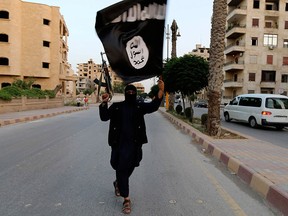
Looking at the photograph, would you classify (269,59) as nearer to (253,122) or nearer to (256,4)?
(256,4)

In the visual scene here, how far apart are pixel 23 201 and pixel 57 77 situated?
160ft

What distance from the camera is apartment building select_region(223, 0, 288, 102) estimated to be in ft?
175

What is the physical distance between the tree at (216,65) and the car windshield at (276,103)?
5987 millimetres

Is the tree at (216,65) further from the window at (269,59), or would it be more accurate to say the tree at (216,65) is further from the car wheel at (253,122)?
the window at (269,59)

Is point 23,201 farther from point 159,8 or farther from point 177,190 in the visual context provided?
point 159,8

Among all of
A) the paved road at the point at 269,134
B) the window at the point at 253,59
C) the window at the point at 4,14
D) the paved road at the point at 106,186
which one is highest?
the window at the point at 4,14

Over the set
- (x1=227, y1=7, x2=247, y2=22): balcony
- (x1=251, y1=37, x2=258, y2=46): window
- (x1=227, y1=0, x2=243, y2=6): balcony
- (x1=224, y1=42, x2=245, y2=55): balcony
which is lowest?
(x1=224, y1=42, x2=245, y2=55): balcony

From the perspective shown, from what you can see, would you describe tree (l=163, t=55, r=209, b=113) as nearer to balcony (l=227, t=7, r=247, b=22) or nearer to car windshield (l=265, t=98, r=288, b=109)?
car windshield (l=265, t=98, r=288, b=109)

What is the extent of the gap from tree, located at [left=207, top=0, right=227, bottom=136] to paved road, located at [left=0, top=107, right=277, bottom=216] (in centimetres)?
314

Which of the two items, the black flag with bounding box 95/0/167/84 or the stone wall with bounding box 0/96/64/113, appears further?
the stone wall with bounding box 0/96/64/113

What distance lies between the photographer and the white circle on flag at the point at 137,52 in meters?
4.09

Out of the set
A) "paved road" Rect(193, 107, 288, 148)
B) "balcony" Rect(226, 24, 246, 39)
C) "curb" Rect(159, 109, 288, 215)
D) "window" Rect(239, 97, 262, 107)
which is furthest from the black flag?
"balcony" Rect(226, 24, 246, 39)

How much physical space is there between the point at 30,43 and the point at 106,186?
4652 cm

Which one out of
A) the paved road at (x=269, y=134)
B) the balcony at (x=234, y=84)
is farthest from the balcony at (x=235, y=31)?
the paved road at (x=269, y=134)
